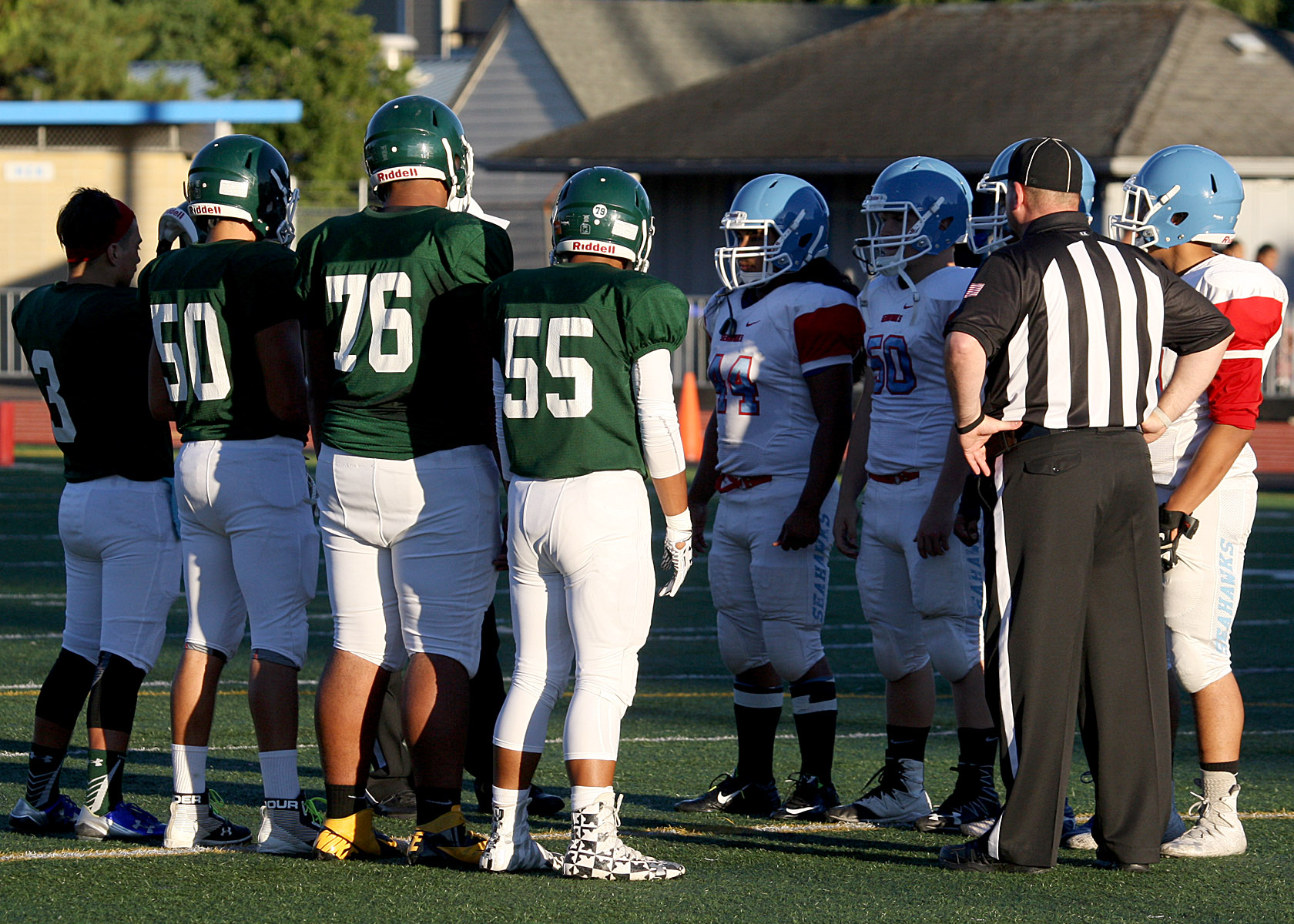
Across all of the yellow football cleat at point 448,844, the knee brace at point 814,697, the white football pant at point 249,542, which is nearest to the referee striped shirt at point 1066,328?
Answer: the knee brace at point 814,697

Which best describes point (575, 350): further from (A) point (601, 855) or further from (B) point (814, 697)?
(B) point (814, 697)

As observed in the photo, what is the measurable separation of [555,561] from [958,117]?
2263 cm

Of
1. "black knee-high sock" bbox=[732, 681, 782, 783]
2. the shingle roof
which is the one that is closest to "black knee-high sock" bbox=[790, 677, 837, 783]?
"black knee-high sock" bbox=[732, 681, 782, 783]

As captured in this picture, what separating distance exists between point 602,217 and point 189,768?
2059 millimetres

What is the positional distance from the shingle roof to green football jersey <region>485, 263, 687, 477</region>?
100 feet

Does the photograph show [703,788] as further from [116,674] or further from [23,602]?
[23,602]

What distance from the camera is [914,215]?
601 centimetres

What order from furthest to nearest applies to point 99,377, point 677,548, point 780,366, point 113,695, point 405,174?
point 780,366 → point 99,377 → point 113,695 → point 405,174 → point 677,548

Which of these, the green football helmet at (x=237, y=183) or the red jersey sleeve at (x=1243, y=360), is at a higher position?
the green football helmet at (x=237, y=183)

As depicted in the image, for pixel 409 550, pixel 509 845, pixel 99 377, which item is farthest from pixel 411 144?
pixel 509 845

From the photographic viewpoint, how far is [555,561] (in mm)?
5094

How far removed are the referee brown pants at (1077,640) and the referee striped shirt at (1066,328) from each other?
0.10 meters

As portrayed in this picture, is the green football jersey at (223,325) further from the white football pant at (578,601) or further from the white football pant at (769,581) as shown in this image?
the white football pant at (769,581)

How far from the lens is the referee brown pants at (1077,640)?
5.07 m
